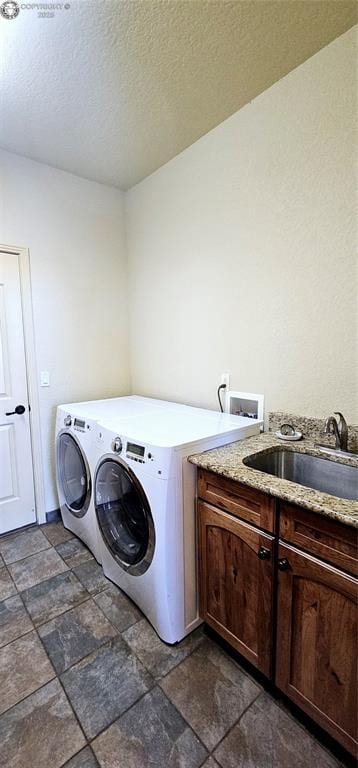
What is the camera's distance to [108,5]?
1255 millimetres

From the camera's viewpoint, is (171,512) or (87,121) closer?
(171,512)

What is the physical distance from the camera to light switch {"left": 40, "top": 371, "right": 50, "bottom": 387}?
243 cm

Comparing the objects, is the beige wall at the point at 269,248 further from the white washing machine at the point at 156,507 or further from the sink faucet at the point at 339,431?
the white washing machine at the point at 156,507

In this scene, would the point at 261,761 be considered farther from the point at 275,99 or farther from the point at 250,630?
the point at 275,99

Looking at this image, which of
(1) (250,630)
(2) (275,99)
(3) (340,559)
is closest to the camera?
(3) (340,559)

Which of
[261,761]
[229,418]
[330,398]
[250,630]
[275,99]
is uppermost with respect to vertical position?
[275,99]

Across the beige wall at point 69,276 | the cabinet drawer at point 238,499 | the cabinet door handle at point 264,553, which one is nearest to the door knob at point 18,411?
the beige wall at point 69,276

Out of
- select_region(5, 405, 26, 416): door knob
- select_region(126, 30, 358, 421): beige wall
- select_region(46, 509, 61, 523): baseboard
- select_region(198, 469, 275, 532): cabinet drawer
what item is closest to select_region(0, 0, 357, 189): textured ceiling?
select_region(126, 30, 358, 421): beige wall

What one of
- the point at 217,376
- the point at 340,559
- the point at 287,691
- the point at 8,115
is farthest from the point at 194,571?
the point at 8,115

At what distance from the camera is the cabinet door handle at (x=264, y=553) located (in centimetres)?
112

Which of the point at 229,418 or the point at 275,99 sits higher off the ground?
the point at 275,99

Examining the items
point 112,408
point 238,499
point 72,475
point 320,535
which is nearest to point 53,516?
point 72,475

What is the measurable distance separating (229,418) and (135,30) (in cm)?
186

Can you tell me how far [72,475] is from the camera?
226cm
